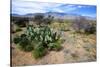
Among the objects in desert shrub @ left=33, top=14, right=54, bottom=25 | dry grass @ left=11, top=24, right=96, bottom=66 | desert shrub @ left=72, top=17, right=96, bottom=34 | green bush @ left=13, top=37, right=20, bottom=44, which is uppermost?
desert shrub @ left=33, top=14, right=54, bottom=25

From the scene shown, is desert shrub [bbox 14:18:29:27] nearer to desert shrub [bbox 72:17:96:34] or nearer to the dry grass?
the dry grass

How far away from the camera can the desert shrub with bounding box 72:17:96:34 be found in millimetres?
1961

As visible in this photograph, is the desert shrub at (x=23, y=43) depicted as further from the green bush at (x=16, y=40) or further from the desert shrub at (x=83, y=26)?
the desert shrub at (x=83, y=26)

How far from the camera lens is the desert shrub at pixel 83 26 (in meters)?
1.96

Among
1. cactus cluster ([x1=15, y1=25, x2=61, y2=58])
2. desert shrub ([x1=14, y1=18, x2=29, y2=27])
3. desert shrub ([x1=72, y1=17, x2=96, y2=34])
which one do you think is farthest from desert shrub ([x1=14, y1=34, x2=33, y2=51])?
desert shrub ([x1=72, y1=17, x2=96, y2=34])

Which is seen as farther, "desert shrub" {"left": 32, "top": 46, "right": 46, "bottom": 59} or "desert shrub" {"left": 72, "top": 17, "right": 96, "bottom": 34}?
"desert shrub" {"left": 72, "top": 17, "right": 96, "bottom": 34}

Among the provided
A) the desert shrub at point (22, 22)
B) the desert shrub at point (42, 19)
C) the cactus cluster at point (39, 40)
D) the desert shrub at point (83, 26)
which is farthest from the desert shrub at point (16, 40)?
the desert shrub at point (83, 26)

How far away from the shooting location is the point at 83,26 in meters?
1.99

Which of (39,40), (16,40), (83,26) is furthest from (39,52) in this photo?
(83,26)

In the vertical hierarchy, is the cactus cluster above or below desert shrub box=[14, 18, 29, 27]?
below

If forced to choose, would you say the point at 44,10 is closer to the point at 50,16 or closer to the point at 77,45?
the point at 50,16

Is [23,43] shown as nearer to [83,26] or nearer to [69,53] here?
[69,53]

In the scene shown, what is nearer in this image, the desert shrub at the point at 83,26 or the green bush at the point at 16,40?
the green bush at the point at 16,40
